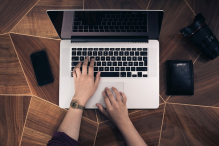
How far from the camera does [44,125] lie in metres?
0.90

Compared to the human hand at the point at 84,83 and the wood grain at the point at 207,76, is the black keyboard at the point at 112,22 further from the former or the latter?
the wood grain at the point at 207,76

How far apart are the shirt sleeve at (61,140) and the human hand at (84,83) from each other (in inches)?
7.4

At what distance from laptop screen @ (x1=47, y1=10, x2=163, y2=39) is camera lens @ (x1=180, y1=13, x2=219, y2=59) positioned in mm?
180

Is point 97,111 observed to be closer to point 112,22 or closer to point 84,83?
point 84,83

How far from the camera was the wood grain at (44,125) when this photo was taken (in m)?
0.89

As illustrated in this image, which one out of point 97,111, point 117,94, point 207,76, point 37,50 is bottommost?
point 97,111

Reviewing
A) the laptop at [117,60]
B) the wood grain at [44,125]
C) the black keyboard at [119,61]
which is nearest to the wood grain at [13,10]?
the laptop at [117,60]

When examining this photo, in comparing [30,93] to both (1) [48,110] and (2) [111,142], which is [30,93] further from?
(2) [111,142]

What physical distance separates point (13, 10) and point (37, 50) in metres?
0.29

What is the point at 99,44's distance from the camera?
2.84ft

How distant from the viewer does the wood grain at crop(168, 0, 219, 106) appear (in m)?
0.89

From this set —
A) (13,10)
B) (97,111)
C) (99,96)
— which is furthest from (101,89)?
(13,10)

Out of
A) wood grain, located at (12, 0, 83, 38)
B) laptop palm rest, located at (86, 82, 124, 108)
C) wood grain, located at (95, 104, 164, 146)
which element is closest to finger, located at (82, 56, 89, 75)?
laptop palm rest, located at (86, 82, 124, 108)

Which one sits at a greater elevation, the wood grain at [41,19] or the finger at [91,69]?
the wood grain at [41,19]
